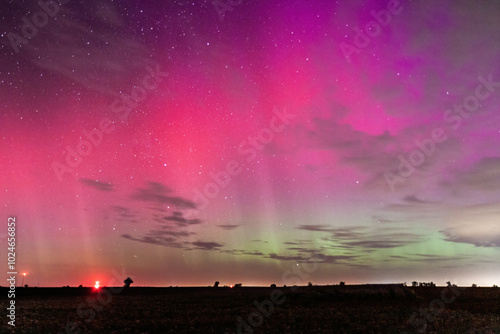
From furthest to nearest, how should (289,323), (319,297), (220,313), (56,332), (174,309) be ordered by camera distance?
(319,297)
(174,309)
(220,313)
(289,323)
(56,332)

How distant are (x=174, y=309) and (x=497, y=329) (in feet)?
88.9

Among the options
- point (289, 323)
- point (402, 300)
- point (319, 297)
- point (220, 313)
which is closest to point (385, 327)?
point (289, 323)

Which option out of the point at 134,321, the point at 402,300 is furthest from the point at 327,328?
the point at 402,300

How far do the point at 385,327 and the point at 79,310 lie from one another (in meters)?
26.5

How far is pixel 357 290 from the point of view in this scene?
1980 inches

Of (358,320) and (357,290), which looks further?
(357,290)

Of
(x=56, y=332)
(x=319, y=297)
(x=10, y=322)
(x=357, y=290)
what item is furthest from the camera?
(x=357, y=290)

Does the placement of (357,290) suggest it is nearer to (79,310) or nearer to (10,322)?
(79,310)

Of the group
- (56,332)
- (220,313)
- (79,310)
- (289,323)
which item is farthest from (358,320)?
(79,310)

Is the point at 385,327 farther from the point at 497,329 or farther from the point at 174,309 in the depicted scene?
the point at 174,309

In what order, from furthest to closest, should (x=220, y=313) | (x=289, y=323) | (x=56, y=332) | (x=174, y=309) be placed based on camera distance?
1. (x=174, y=309)
2. (x=220, y=313)
3. (x=289, y=323)
4. (x=56, y=332)

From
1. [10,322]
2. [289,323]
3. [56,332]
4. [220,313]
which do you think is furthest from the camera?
[220,313]

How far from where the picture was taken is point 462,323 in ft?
92.5

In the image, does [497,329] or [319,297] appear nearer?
[497,329]
